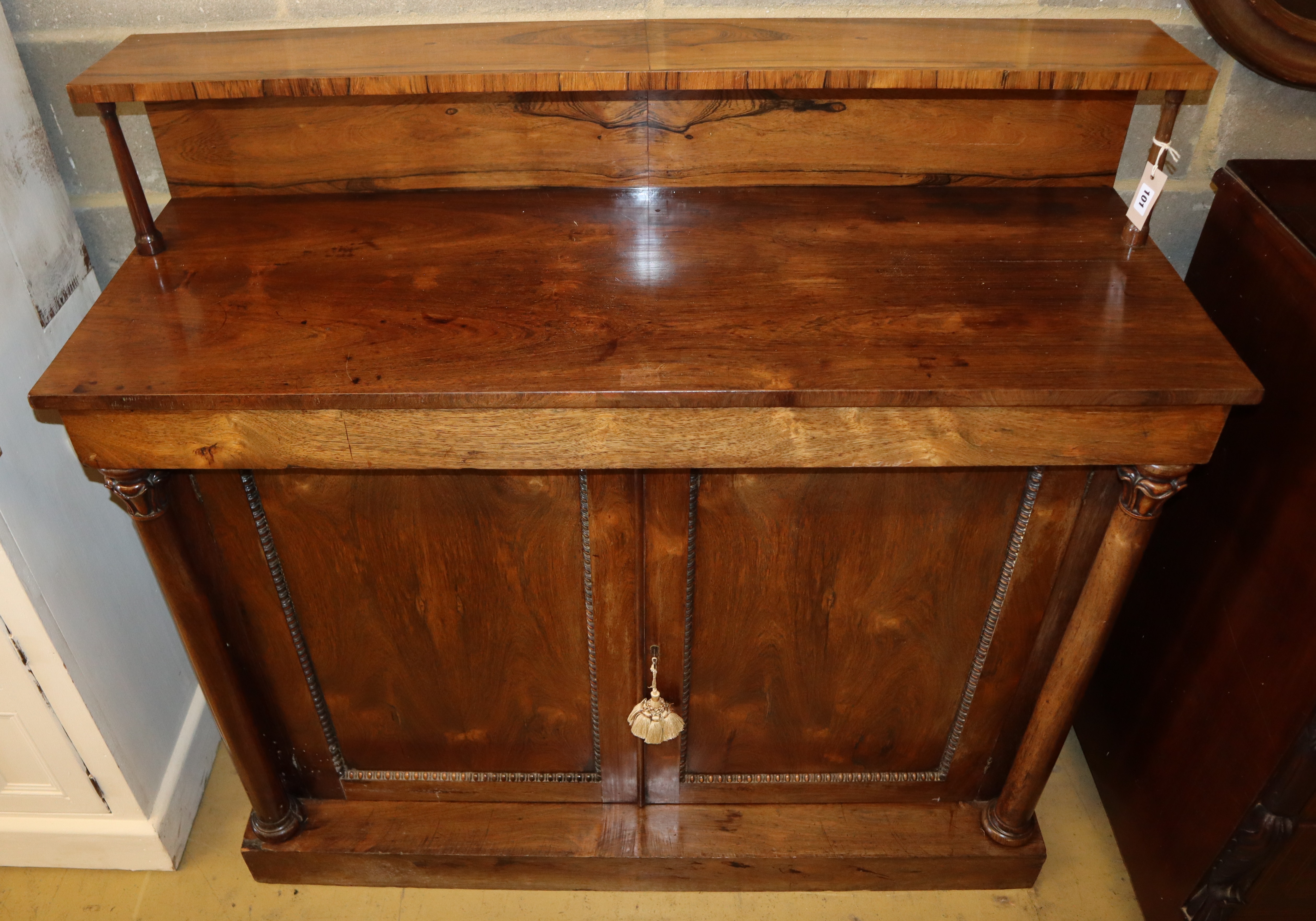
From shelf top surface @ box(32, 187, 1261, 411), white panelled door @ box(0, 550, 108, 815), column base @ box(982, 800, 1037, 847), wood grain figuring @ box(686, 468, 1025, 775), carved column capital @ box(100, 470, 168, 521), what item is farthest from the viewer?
column base @ box(982, 800, 1037, 847)

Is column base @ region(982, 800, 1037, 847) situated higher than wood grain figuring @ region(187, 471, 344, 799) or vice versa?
wood grain figuring @ region(187, 471, 344, 799)

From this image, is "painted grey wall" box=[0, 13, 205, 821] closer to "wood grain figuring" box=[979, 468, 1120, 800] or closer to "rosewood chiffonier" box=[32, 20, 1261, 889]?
"rosewood chiffonier" box=[32, 20, 1261, 889]

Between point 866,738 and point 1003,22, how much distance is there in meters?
1.00

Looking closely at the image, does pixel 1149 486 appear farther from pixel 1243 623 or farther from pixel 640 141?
pixel 640 141

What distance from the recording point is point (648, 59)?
1.17 m

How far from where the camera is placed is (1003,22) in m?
1.29

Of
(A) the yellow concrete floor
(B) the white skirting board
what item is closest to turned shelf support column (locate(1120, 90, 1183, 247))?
(A) the yellow concrete floor

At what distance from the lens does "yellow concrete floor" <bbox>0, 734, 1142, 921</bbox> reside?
163 centimetres

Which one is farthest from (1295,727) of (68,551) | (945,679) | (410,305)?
(68,551)

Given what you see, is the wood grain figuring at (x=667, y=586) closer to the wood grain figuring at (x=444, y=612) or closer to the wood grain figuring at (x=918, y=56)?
the wood grain figuring at (x=444, y=612)

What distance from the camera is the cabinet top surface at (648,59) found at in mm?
1132

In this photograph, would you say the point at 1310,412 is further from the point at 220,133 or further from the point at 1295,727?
the point at 220,133

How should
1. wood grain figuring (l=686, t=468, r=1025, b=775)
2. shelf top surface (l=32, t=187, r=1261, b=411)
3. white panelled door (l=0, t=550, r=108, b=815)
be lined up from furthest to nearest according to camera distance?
white panelled door (l=0, t=550, r=108, b=815)
wood grain figuring (l=686, t=468, r=1025, b=775)
shelf top surface (l=32, t=187, r=1261, b=411)

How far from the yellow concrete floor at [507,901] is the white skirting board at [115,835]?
3 cm
